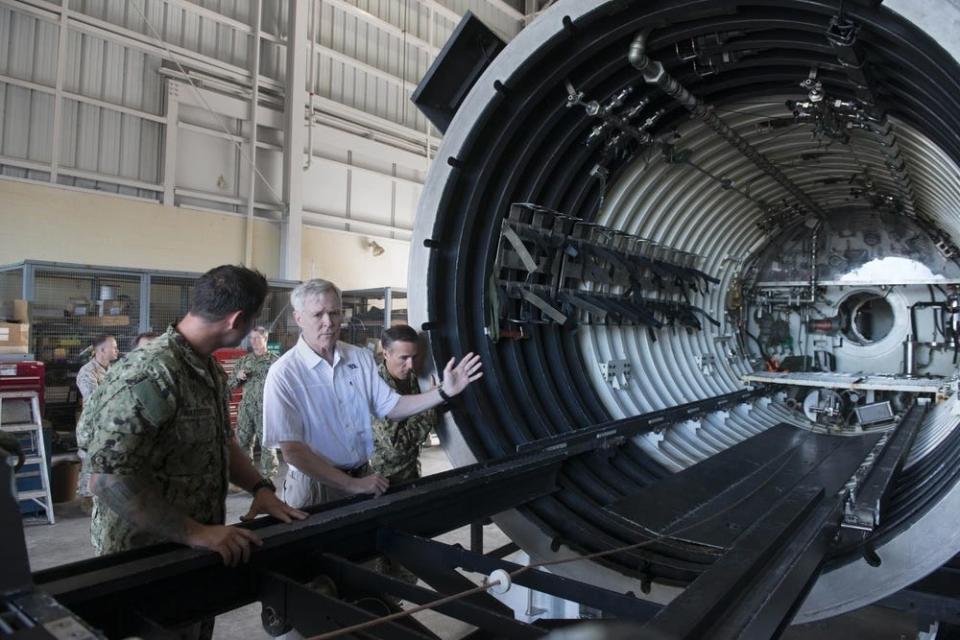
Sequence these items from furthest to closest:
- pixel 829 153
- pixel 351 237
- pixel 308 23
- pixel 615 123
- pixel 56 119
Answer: pixel 351 237
pixel 308 23
pixel 56 119
pixel 829 153
pixel 615 123

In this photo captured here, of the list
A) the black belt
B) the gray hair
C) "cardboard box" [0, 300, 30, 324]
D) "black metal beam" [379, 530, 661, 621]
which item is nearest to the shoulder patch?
"black metal beam" [379, 530, 661, 621]

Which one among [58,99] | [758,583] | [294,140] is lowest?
[758,583]

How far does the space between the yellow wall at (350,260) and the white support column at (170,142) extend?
2410 mm

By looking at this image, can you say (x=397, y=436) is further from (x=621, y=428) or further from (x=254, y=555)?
(x=254, y=555)

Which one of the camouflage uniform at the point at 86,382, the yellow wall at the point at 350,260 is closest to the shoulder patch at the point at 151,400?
the camouflage uniform at the point at 86,382

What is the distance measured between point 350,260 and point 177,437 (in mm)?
11226

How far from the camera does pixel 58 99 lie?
929cm

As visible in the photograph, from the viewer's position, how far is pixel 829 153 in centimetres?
474

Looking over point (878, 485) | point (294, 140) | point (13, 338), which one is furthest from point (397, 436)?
point (294, 140)

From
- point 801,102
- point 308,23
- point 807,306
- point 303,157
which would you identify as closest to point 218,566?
point 801,102

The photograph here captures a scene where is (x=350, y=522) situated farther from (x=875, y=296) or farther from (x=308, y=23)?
(x=308, y=23)

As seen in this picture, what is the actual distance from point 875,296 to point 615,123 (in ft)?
14.6

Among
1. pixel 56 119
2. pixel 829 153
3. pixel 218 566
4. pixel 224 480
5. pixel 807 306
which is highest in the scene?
pixel 56 119

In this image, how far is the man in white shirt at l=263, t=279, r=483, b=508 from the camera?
2379 mm
